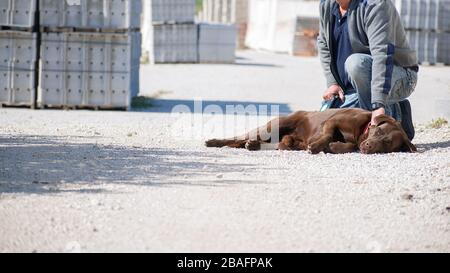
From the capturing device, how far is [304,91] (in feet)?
51.4

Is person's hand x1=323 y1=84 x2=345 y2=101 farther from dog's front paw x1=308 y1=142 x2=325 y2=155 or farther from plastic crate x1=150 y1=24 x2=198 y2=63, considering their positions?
plastic crate x1=150 y1=24 x2=198 y2=63

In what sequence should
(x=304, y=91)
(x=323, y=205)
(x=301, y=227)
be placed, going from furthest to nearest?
(x=304, y=91) < (x=323, y=205) < (x=301, y=227)

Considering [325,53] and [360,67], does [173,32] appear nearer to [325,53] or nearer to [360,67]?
[325,53]

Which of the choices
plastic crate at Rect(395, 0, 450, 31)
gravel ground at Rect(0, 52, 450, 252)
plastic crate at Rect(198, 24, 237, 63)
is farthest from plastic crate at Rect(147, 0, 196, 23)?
gravel ground at Rect(0, 52, 450, 252)

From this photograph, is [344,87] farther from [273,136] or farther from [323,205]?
[323,205]

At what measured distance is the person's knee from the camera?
802 cm

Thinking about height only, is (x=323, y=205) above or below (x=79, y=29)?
below

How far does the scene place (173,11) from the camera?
23656mm

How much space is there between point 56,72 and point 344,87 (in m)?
5.15

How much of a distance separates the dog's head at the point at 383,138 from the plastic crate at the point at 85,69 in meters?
5.57

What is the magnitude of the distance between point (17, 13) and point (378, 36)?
6088 millimetres

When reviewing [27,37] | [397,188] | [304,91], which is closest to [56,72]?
[27,37]

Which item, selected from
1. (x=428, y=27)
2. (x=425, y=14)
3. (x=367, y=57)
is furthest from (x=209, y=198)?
(x=428, y=27)

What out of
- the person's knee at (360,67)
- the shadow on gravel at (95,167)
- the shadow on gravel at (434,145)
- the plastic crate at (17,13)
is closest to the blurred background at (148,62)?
the plastic crate at (17,13)
